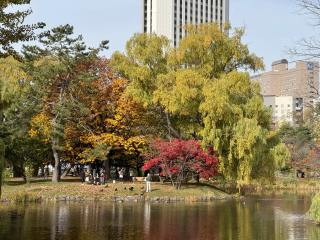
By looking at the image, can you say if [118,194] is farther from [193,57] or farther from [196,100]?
[193,57]

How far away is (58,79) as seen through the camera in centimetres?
3859

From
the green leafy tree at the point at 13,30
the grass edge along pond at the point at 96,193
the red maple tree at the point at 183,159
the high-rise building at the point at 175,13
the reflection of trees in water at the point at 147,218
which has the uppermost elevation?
the high-rise building at the point at 175,13

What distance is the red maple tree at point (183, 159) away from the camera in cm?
3309

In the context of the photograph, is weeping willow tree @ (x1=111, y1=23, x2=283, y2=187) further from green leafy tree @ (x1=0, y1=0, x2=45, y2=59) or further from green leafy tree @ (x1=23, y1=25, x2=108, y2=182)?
green leafy tree @ (x1=0, y1=0, x2=45, y2=59)

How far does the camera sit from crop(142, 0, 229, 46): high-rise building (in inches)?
4902

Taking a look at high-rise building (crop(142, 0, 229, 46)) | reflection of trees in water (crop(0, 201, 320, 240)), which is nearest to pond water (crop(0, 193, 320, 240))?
reflection of trees in water (crop(0, 201, 320, 240))

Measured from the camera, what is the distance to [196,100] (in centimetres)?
3503

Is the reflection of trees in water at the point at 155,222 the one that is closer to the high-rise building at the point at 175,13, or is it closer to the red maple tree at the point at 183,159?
the red maple tree at the point at 183,159

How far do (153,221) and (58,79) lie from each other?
850 inches

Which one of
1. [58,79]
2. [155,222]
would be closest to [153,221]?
[155,222]

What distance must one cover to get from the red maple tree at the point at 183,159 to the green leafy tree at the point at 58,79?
7018 millimetres

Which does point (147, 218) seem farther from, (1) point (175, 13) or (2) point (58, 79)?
(1) point (175, 13)

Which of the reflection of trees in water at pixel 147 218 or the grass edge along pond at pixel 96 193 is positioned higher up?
the grass edge along pond at pixel 96 193

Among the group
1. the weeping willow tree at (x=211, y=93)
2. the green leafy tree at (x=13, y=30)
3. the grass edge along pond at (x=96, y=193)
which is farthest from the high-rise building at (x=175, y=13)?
the green leafy tree at (x=13, y=30)
